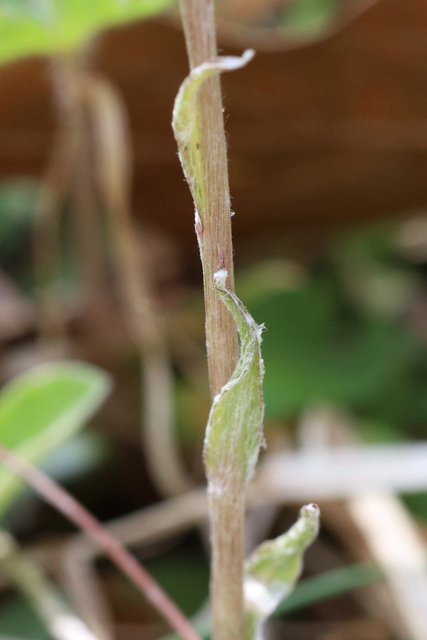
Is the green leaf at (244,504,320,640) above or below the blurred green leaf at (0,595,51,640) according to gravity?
above

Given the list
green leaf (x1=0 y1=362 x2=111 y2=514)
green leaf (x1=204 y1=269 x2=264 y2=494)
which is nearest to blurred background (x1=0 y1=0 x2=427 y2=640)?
green leaf (x1=0 y1=362 x2=111 y2=514)

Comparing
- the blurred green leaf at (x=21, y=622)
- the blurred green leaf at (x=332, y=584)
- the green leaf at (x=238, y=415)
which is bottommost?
the blurred green leaf at (x=21, y=622)

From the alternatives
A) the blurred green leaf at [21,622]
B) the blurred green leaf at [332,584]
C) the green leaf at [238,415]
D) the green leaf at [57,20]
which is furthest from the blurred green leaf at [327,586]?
the green leaf at [57,20]

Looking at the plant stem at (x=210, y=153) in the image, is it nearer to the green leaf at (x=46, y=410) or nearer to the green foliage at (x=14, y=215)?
the green leaf at (x=46, y=410)

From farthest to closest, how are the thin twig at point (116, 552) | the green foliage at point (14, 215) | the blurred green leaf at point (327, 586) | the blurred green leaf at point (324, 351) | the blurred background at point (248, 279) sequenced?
the green foliage at point (14, 215)
the blurred green leaf at point (324, 351)
the blurred background at point (248, 279)
the blurred green leaf at point (327, 586)
the thin twig at point (116, 552)

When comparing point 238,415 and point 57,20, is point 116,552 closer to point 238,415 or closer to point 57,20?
point 238,415

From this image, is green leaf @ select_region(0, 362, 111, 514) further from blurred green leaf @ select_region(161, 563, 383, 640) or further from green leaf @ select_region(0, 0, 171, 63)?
green leaf @ select_region(0, 0, 171, 63)

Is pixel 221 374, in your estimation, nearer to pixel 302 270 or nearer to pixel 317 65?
pixel 317 65
